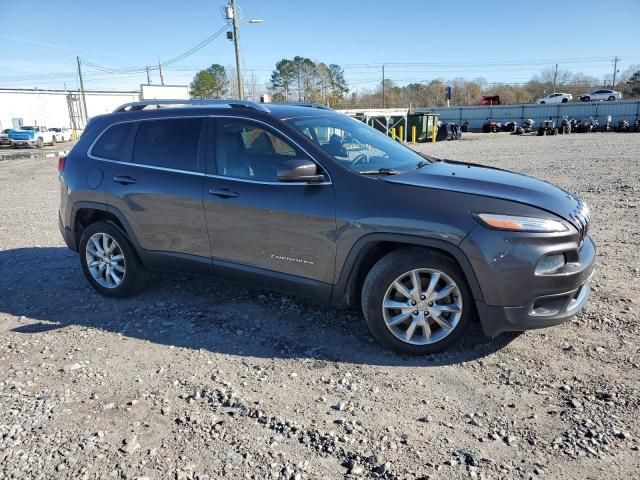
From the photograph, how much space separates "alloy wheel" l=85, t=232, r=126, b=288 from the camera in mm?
4875

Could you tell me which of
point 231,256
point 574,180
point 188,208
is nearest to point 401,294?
point 231,256

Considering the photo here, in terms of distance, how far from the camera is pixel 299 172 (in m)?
3.62

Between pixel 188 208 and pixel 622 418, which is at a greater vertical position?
pixel 188 208

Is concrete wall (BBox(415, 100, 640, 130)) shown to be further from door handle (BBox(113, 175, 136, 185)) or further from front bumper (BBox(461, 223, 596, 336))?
door handle (BBox(113, 175, 136, 185))

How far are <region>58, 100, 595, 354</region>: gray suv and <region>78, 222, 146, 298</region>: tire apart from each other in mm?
14

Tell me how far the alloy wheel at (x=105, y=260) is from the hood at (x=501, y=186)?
112 inches

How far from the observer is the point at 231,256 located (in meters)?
4.18

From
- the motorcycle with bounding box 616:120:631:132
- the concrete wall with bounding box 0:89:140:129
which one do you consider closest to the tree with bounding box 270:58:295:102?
the concrete wall with bounding box 0:89:140:129

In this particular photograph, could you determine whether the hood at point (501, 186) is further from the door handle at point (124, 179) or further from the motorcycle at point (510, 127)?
the motorcycle at point (510, 127)

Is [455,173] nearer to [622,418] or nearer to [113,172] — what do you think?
[622,418]

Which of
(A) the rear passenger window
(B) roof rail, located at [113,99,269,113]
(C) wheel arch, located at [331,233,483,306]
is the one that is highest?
(B) roof rail, located at [113,99,269,113]

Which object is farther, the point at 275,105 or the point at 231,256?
the point at 275,105

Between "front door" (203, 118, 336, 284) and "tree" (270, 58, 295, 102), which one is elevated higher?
"tree" (270, 58, 295, 102)

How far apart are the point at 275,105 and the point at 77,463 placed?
3.24m
